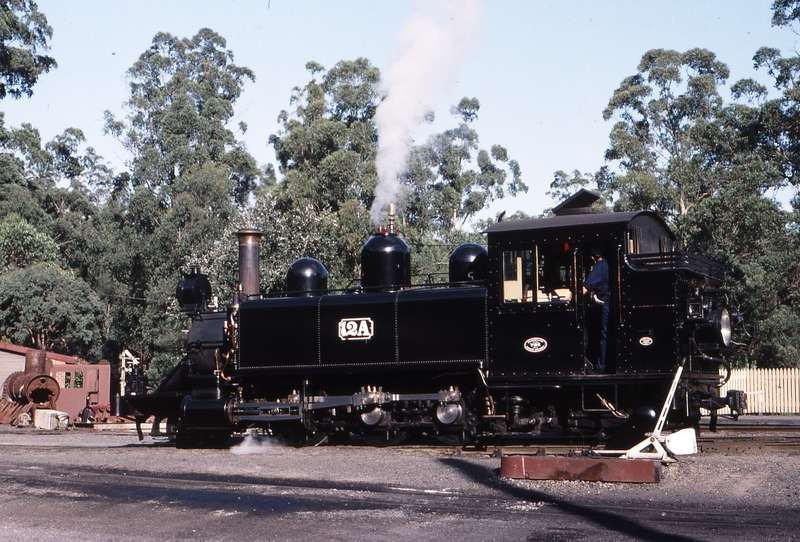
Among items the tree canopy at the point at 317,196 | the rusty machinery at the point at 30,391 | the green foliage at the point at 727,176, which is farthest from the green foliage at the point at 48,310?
the green foliage at the point at 727,176

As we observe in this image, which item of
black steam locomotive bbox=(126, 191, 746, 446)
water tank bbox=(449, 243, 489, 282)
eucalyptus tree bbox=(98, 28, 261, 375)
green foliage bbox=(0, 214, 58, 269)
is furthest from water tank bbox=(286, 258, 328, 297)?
green foliage bbox=(0, 214, 58, 269)

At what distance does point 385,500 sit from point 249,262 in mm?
8418

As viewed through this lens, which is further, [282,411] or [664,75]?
[664,75]

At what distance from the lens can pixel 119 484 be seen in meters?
11.1

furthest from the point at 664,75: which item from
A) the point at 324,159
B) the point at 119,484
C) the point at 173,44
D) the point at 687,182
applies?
the point at 119,484

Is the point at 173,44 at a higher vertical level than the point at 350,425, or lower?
higher

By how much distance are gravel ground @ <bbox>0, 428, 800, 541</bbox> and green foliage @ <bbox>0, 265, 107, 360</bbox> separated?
109 ft

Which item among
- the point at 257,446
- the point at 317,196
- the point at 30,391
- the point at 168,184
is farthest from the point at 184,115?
the point at 257,446

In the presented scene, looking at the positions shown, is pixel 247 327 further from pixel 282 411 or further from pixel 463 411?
pixel 463 411

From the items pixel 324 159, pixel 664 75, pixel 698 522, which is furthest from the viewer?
pixel 664 75

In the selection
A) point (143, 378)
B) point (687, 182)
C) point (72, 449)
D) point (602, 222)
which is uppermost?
point (687, 182)

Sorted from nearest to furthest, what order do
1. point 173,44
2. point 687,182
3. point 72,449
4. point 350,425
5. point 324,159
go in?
point 350,425, point 72,449, point 687,182, point 324,159, point 173,44

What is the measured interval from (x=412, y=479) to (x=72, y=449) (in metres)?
8.39

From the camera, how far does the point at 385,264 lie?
15500 millimetres
